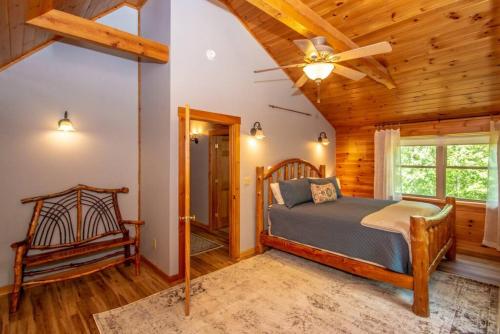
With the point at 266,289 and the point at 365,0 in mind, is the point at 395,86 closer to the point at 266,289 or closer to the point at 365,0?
the point at 365,0

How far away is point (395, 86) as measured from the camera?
3.77m

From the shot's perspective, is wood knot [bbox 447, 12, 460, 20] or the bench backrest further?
the bench backrest

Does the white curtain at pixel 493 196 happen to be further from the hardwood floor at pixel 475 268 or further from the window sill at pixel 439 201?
the hardwood floor at pixel 475 268

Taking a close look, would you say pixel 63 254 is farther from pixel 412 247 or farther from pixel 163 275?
pixel 412 247

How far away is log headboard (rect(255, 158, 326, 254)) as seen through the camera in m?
3.79

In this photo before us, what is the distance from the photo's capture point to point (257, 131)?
3.69 metres

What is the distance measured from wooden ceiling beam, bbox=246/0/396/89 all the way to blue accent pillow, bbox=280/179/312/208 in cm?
180

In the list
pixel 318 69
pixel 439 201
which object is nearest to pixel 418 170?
pixel 439 201

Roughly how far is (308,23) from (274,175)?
2.33 meters

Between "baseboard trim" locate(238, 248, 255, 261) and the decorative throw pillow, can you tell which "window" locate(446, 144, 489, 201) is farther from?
"baseboard trim" locate(238, 248, 255, 261)

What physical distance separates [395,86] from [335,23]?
155cm

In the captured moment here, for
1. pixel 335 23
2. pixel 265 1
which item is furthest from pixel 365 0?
pixel 265 1

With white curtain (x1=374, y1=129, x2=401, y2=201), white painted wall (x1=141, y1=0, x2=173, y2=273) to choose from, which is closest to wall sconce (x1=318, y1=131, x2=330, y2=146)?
white curtain (x1=374, y1=129, x2=401, y2=201)

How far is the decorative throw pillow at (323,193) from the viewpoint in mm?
3828
